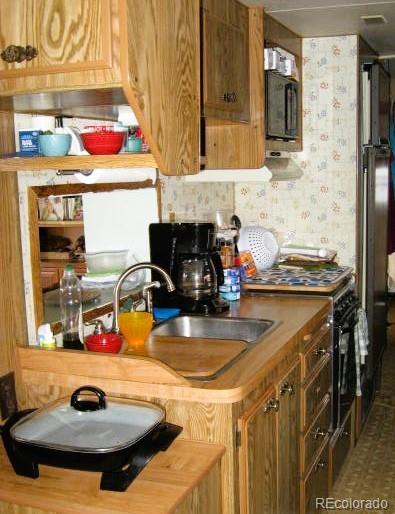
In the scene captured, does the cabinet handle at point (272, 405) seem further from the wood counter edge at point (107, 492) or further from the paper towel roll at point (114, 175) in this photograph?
the paper towel roll at point (114, 175)

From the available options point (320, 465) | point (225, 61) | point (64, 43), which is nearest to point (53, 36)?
point (64, 43)

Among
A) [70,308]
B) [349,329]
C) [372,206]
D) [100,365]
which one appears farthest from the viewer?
[372,206]

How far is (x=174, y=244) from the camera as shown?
3014 mm

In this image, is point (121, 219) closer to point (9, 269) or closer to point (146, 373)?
point (9, 269)

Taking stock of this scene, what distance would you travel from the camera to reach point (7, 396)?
7.27ft

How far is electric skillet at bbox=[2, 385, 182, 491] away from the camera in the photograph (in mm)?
1751

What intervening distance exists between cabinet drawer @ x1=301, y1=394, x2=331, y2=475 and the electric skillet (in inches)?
41.0

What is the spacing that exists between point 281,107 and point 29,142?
177cm

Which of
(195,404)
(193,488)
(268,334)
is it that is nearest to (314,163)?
(268,334)

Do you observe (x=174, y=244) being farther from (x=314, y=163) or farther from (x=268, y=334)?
(x=314, y=163)

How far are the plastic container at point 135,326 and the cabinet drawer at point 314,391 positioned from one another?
750 millimetres

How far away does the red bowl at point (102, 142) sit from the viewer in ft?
6.85

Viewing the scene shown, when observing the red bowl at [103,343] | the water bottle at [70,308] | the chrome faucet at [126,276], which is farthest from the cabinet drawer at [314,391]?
the water bottle at [70,308]

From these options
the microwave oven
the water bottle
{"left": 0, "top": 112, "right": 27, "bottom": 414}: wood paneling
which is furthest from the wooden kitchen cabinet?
the microwave oven
